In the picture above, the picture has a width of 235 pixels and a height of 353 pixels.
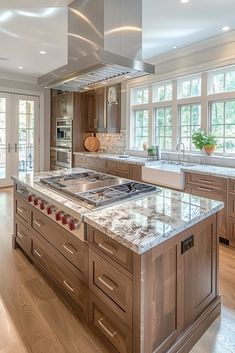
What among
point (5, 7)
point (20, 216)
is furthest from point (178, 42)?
point (20, 216)

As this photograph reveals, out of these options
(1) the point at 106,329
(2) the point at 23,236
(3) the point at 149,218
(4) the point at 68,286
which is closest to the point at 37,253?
(2) the point at 23,236

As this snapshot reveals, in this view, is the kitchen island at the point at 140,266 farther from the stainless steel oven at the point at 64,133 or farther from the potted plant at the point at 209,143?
the stainless steel oven at the point at 64,133

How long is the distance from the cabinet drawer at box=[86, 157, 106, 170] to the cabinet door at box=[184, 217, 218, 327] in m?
3.68

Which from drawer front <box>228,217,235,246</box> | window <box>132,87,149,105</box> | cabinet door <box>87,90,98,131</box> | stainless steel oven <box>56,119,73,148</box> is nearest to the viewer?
drawer front <box>228,217,235,246</box>

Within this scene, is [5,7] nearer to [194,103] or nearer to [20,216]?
[20,216]

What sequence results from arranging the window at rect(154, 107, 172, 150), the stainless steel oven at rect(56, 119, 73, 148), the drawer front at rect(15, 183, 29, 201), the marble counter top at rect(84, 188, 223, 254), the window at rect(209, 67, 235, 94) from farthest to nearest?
the stainless steel oven at rect(56, 119, 73, 148), the window at rect(154, 107, 172, 150), the window at rect(209, 67, 235, 94), the drawer front at rect(15, 183, 29, 201), the marble counter top at rect(84, 188, 223, 254)

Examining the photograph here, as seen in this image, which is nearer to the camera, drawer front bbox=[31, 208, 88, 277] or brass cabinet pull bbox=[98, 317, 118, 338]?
brass cabinet pull bbox=[98, 317, 118, 338]

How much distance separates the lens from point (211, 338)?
179 centimetres

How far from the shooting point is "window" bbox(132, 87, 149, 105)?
17.7ft

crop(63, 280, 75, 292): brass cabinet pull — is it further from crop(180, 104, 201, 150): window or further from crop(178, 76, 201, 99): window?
crop(178, 76, 201, 99): window

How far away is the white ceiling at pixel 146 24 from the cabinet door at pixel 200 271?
258 cm

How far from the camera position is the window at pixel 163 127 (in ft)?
16.2

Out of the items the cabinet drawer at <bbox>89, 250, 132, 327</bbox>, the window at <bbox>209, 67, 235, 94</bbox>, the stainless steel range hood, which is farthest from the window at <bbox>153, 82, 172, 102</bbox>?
the cabinet drawer at <bbox>89, 250, 132, 327</bbox>

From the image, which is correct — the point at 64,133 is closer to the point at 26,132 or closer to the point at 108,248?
the point at 26,132
